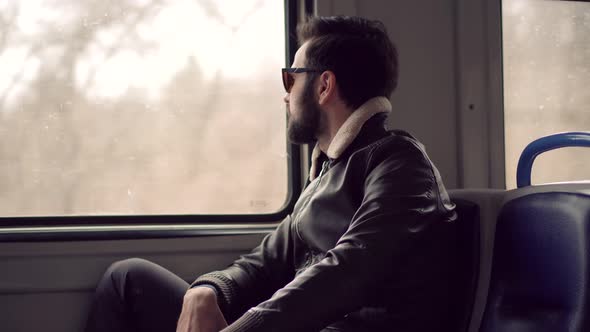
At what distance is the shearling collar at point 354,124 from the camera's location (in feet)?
4.86

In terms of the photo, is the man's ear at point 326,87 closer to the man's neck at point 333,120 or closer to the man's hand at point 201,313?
the man's neck at point 333,120

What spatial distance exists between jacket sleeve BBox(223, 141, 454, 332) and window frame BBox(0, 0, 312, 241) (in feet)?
2.69

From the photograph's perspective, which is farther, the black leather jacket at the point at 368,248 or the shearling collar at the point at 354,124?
the shearling collar at the point at 354,124

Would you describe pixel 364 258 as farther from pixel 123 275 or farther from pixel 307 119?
pixel 123 275

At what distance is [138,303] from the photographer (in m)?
1.67

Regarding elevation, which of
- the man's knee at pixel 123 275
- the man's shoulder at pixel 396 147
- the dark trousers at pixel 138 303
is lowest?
the dark trousers at pixel 138 303

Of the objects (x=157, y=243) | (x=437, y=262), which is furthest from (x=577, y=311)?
(x=157, y=243)

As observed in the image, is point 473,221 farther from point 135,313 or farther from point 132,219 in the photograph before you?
point 132,219

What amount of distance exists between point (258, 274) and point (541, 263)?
0.80m

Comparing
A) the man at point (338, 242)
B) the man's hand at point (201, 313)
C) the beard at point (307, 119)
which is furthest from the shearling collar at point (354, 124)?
the man's hand at point (201, 313)

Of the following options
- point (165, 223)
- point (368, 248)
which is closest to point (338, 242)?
point (368, 248)

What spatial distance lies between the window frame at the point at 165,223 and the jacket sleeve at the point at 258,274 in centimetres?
26

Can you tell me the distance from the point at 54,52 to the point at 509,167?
158 cm

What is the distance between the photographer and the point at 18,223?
1924mm
